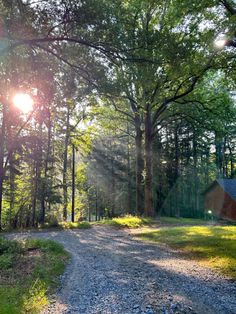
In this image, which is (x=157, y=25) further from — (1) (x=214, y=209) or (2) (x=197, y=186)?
(2) (x=197, y=186)

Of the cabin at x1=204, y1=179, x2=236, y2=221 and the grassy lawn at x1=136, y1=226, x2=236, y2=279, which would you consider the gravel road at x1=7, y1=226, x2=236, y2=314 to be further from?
the cabin at x1=204, y1=179, x2=236, y2=221

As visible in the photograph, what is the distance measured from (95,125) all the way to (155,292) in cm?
2157

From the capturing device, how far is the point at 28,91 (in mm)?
12250

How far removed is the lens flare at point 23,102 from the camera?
14.0 metres

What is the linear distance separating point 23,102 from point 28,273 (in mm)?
11108

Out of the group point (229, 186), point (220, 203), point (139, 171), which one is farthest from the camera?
point (220, 203)

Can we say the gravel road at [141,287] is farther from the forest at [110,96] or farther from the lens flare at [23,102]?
the lens flare at [23,102]

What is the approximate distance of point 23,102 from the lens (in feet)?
49.9

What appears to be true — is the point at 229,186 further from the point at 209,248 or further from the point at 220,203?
the point at 209,248


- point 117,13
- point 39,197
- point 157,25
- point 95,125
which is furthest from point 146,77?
point 95,125

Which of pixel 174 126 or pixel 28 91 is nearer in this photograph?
pixel 28 91

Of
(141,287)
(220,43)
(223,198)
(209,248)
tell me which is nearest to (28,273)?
(141,287)

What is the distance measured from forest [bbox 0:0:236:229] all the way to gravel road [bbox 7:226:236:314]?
5.34m

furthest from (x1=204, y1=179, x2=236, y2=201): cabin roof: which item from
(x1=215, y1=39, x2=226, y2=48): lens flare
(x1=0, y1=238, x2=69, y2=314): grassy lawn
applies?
(x1=0, y1=238, x2=69, y2=314): grassy lawn
